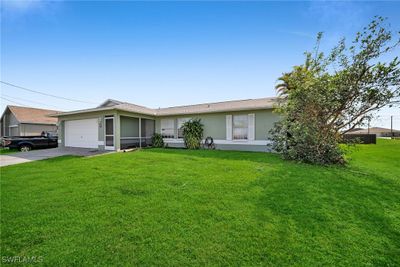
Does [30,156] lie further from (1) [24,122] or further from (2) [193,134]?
(1) [24,122]

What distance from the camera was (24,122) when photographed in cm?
1969

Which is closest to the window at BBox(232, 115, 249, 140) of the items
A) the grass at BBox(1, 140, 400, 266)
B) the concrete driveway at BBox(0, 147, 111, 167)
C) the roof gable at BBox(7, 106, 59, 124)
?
the grass at BBox(1, 140, 400, 266)

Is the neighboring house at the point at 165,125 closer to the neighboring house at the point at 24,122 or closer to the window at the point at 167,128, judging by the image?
the window at the point at 167,128

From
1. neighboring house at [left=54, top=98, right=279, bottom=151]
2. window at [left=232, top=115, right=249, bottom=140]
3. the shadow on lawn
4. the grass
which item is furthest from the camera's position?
window at [left=232, top=115, right=249, bottom=140]

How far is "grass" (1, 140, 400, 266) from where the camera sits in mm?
2238

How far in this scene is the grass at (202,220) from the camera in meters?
2.24

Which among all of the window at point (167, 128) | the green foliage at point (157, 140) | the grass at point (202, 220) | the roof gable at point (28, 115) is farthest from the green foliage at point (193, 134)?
the roof gable at point (28, 115)

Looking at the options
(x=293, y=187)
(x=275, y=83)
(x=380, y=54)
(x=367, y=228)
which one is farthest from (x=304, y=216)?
(x=275, y=83)

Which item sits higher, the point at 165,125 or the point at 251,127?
the point at 165,125

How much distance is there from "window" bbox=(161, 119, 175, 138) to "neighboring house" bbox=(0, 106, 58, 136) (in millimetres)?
14172

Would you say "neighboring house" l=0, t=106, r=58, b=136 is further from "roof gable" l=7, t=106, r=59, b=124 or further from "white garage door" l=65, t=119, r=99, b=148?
"white garage door" l=65, t=119, r=99, b=148

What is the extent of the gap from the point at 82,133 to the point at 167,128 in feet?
19.5

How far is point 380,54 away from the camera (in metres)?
6.59

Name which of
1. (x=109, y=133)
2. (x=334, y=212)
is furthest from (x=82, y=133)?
(x=334, y=212)
